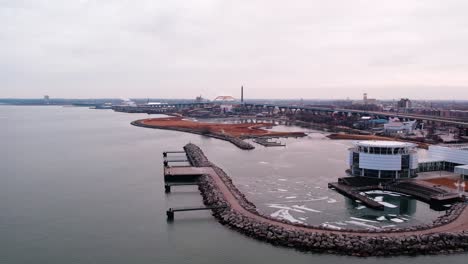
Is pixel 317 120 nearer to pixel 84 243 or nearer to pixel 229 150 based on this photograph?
pixel 229 150

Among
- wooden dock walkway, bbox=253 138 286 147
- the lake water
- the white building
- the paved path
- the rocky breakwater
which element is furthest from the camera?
the white building

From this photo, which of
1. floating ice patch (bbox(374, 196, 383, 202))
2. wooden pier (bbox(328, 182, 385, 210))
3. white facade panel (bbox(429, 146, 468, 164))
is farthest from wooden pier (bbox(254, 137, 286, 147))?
floating ice patch (bbox(374, 196, 383, 202))

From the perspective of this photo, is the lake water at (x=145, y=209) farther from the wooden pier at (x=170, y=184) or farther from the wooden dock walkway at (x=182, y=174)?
the wooden dock walkway at (x=182, y=174)

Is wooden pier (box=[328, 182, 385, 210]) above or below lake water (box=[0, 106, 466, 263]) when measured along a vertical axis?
above

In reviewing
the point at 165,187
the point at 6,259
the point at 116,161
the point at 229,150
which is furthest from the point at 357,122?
the point at 6,259

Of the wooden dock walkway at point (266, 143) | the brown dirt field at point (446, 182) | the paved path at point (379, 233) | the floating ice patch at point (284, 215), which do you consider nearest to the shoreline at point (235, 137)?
the wooden dock walkway at point (266, 143)

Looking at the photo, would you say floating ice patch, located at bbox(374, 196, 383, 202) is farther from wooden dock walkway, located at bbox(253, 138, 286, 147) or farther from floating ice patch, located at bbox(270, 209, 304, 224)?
wooden dock walkway, located at bbox(253, 138, 286, 147)
